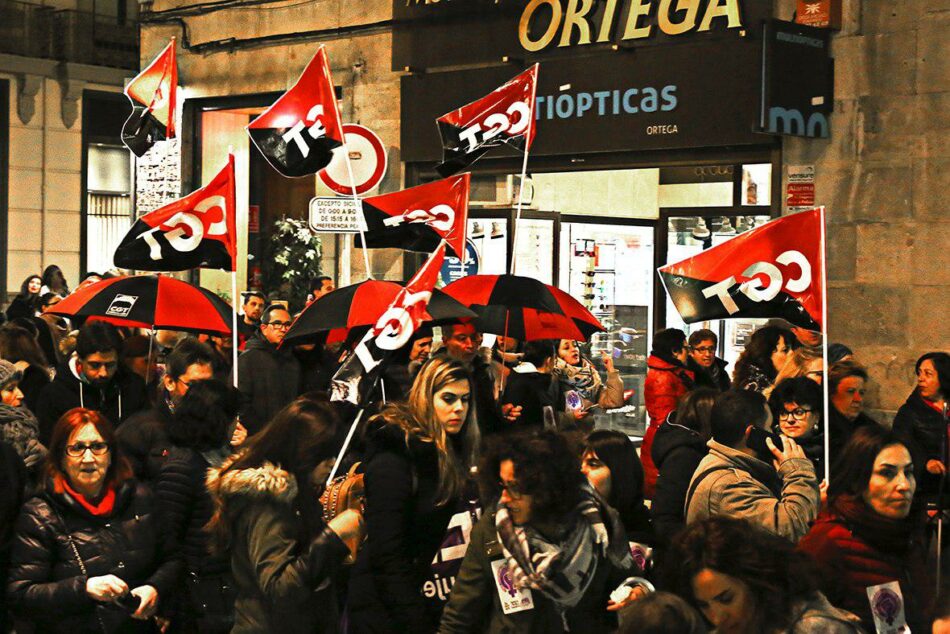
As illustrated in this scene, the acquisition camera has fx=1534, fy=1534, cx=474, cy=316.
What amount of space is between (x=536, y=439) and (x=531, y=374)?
4.76 m

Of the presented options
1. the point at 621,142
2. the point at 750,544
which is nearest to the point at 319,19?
the point at 621,142

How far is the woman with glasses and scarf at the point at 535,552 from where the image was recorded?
518 centimetres

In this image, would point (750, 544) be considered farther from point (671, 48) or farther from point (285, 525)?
point (671, 48)

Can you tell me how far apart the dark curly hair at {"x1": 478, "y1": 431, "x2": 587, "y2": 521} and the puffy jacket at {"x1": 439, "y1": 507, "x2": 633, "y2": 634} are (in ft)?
0.55

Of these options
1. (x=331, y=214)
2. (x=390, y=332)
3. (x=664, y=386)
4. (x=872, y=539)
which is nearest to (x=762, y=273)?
(x=390, y=332)

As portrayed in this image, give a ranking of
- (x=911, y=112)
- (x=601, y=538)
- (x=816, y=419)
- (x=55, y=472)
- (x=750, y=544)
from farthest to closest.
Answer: (x=911, y=112) → (x=816, y=419) → (x=55, y=472) → (x=601, y=538) → (x=750, y=544)

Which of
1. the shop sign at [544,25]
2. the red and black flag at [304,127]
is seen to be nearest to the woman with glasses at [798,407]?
the red and black flag at [304,127]

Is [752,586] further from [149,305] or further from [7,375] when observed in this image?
Result: [149,305]

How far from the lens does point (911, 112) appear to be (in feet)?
40.5

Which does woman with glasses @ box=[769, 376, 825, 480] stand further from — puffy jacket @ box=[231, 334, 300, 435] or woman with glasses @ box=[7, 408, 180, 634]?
puffy jacket @ box=[231, 334, 300, 435]

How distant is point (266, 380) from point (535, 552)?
5.70 metres

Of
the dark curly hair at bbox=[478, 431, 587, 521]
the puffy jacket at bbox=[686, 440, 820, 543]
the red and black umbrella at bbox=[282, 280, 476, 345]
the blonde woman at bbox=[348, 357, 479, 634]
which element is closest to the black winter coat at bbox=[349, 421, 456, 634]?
the blonde woman at bbox=[348, 357, 479, 634]

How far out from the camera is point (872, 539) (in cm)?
526

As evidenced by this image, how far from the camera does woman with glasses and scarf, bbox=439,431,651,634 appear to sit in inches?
204
